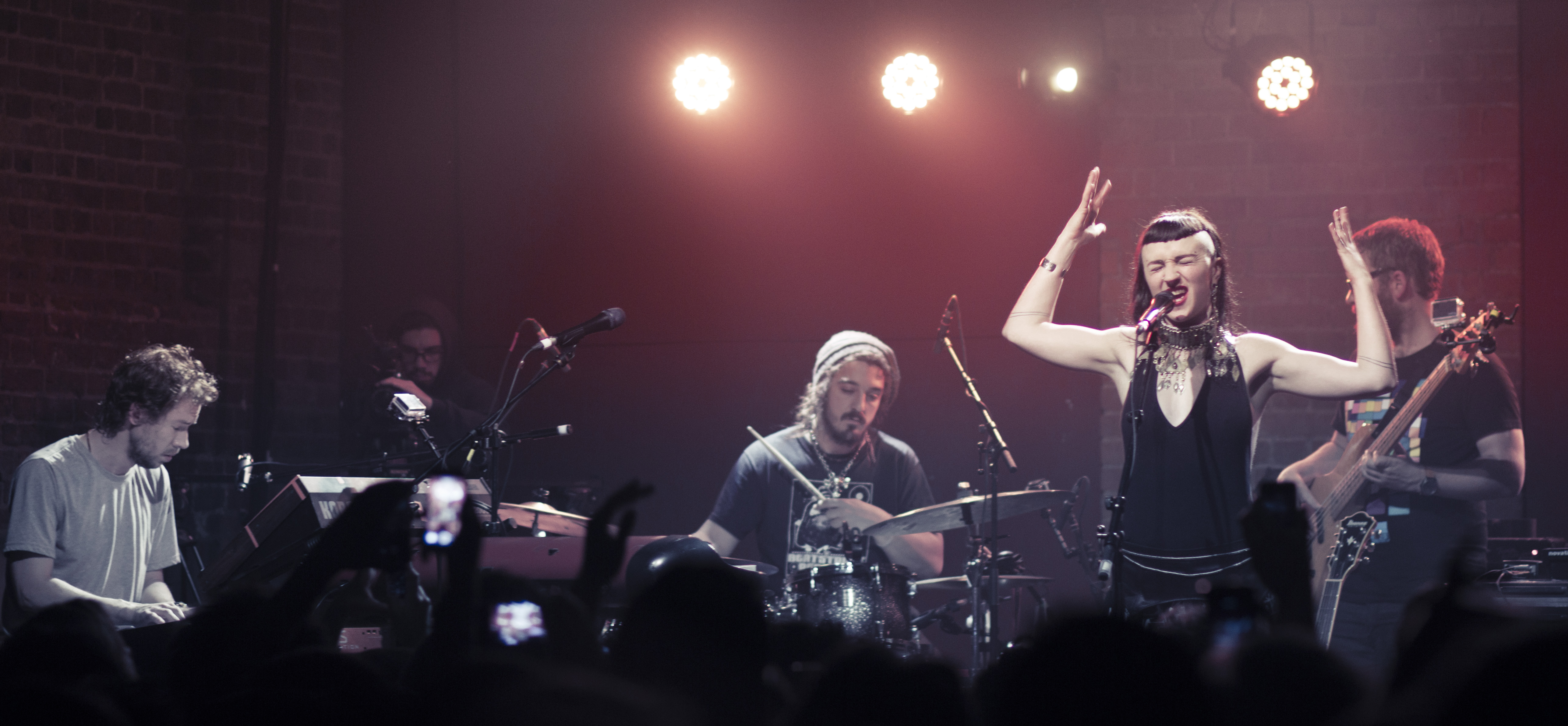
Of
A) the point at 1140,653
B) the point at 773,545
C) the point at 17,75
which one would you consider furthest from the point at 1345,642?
the point at 17,75

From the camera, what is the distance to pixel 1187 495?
346cm

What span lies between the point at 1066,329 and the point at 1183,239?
435 millimetres

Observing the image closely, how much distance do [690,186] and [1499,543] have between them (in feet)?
14.6

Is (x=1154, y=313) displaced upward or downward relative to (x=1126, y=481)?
upward

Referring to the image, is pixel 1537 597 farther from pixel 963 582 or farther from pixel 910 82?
pixel 910 82

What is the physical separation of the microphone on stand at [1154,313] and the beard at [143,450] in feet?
10.6

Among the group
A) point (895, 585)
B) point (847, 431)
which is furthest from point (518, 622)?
point (847, 431)

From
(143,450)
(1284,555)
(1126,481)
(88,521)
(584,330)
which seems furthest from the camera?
(584,330)

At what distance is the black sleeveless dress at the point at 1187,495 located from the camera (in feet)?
11.1

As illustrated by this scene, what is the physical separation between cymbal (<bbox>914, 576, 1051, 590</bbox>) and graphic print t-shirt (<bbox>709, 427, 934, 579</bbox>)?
56 centimetres

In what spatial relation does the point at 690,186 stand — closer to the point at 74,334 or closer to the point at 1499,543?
the point at 74,334

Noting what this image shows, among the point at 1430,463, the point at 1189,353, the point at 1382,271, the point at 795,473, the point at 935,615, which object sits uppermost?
the point at 1382,271

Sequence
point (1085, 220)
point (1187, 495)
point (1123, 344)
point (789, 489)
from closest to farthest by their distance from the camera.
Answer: point (1187, 495), point (1123, 344), point (1085, 220), point (789, 489)

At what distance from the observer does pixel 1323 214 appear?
710cm
